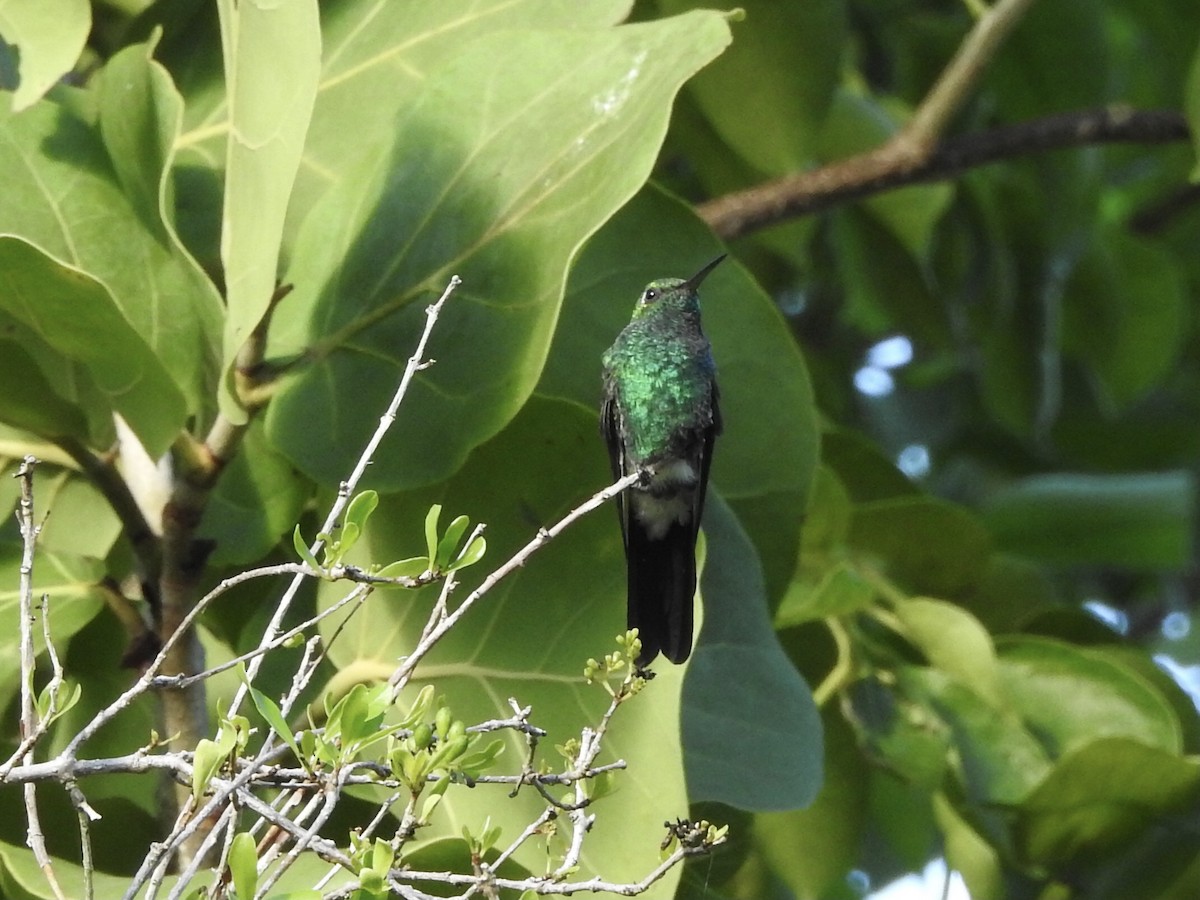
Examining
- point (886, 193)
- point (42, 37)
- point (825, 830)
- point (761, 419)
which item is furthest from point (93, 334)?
point (886, 193)

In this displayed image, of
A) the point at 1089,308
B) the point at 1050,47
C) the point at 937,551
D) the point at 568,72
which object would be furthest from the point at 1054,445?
the point at 568,72

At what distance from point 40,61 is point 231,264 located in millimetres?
299

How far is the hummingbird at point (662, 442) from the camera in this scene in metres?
1.61

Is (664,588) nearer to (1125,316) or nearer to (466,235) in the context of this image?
(466,235)

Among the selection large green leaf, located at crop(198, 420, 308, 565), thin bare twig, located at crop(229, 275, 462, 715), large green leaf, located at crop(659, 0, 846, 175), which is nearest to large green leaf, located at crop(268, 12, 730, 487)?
thin bare twig, located at crop(229, 275, 462, 715)

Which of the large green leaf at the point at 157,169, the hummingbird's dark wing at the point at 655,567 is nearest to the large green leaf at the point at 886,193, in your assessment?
the hummingbird's dark wing at the point at 655,567

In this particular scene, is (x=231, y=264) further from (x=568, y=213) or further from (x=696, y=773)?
(x=696, y=773)

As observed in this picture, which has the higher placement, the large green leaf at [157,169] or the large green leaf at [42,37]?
the large green leaf at [42,37]

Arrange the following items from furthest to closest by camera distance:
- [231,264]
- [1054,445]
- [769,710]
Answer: [1054,445] → [769,710] → [231,264]

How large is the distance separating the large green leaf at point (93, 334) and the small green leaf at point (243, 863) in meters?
0.57

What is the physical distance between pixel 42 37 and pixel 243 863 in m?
0.89

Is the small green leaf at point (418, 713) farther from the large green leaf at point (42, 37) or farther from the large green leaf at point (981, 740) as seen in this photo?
the large green leaf at point (981, 740)

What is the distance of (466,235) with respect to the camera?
1555 mm

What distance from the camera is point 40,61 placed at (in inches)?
61.5
